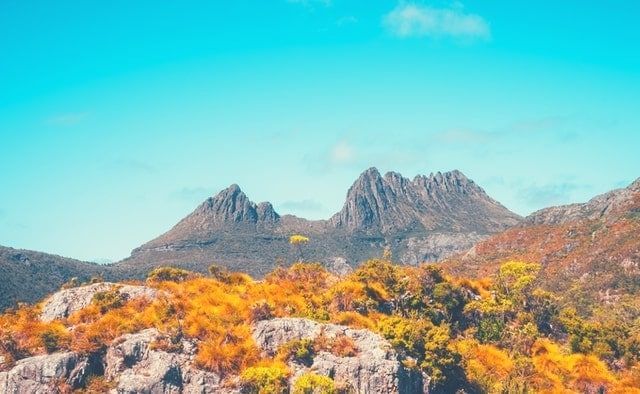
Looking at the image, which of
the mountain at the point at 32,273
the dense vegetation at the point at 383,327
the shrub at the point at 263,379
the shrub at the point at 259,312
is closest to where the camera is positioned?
the shrub at the point at 263,379

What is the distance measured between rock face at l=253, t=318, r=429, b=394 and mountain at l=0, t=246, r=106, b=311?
329 feet

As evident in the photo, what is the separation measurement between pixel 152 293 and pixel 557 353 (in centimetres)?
2921

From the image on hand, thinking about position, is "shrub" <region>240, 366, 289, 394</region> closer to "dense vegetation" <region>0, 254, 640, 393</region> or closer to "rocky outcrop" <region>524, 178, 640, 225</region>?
"dense vegetation" <region>0, 254, 640, 393</region>

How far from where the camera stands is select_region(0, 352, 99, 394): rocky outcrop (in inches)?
1176

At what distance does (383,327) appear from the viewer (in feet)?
114

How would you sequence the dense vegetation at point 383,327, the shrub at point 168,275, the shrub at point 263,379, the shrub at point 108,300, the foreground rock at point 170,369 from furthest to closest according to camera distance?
the shrub at point 168,275, the shrub at point 108,300, the dense vegetation at point 383,327, the foreground rock at point 170,369, the shrub at point 263,379

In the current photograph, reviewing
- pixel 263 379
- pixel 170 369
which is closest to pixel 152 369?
pixel 170 369

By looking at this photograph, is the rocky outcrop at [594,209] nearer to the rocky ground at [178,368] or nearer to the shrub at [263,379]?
the rocky ground at [178,368]

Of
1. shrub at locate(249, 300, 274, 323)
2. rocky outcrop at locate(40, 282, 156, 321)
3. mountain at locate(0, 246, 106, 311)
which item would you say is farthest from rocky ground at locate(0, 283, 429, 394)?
mountain at locate(0, 246, 106, 311)

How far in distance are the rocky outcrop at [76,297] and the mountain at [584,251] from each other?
219 ft

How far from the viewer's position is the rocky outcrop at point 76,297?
36688 mm

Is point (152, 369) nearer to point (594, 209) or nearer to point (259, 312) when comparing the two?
point (259, 312)

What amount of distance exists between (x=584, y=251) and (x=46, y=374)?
116354mm

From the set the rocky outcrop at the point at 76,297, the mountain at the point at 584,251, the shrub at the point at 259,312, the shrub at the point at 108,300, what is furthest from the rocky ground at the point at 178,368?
the mountain at the point at 584,251
